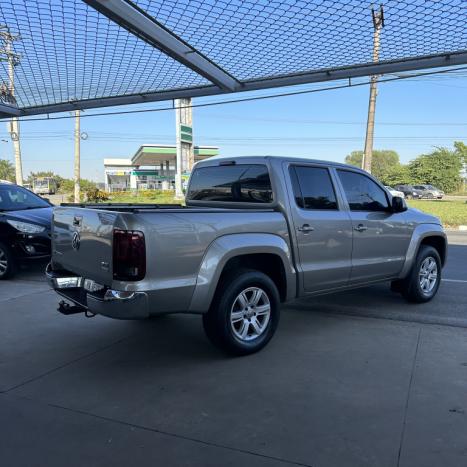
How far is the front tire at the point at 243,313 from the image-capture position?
4.06 m

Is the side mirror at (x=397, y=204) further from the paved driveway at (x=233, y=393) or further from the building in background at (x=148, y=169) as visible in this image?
the building in background at (x=148, y=169)

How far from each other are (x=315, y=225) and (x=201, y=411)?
226 centimetres

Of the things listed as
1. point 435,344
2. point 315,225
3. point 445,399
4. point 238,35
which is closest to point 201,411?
point 445,399

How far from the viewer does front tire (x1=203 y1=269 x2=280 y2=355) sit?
4.06 metres

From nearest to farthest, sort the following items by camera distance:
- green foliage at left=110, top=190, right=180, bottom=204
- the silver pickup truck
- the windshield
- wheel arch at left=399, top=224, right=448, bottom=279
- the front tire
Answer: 1. the silver pickup truck
2. the front tire
3. wheel arch at left=399, top=224, right=448, bottom=279
4. the windshield
5. green foliage at left=110, top=190, right=180, bottom=204

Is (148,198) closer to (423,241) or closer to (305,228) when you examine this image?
(423,241)

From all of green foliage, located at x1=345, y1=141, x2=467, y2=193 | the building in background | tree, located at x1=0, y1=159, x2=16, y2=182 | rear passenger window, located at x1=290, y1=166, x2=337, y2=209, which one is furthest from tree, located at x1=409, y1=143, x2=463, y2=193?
tree, located at x1=0, y1=159, x2=16, y2=182

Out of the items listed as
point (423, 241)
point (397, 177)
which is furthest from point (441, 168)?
point (423, 241)

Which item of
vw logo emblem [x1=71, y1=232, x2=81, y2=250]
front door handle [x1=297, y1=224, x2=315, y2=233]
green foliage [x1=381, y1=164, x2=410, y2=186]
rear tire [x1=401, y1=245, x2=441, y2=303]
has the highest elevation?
green foliage [x1=381, y1=164, x2=410, y2=186]

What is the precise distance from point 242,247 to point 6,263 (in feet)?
17.4

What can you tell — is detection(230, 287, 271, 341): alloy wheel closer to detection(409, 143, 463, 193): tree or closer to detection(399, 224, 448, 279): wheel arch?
detection(399, 224, 448, 279): wheel arch

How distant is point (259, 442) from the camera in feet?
9.50

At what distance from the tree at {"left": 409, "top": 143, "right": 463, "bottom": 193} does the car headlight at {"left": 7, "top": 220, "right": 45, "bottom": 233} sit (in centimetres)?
5828

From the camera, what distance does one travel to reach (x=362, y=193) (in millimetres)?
5512
